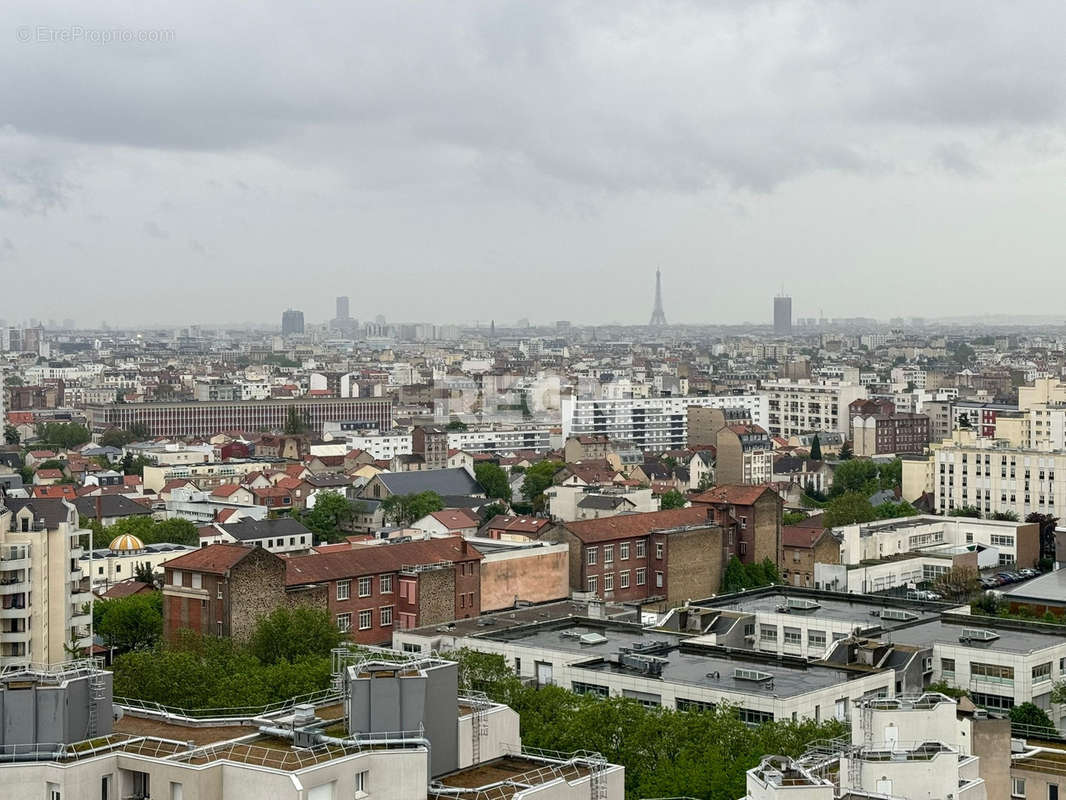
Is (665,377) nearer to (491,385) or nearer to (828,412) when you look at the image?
(491,385)

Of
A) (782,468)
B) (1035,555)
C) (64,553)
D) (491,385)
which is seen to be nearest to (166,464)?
(782,468)

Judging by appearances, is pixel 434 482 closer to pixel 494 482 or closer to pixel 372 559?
pixel 494 482

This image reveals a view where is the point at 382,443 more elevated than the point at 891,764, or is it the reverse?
the point at 891,764

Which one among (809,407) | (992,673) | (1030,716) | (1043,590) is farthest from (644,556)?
(809,407)

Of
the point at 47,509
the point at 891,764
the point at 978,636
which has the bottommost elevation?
the point at 978,636

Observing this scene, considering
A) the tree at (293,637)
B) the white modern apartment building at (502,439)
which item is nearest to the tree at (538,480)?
the white modern apartment building at (502,439)

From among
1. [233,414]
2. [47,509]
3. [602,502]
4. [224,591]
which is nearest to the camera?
[47,509]

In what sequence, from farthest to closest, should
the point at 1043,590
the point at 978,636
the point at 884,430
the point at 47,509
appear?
the point at 884,430
the point at 1043,590
the point at 47,509
the point at 978,636
